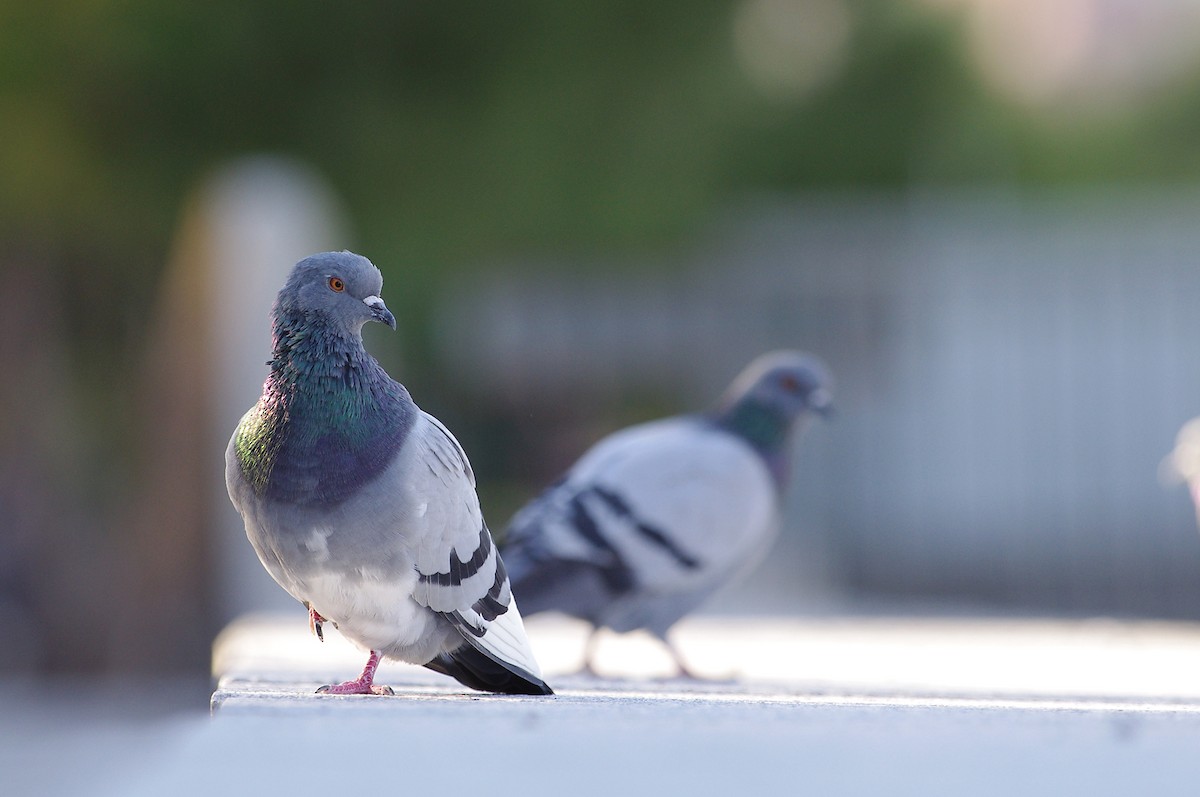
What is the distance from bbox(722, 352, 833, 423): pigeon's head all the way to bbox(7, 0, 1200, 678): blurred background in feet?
12.0

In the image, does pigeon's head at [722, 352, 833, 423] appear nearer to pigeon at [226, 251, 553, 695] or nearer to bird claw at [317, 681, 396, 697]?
pigeon at [226, 251, 553, 695]

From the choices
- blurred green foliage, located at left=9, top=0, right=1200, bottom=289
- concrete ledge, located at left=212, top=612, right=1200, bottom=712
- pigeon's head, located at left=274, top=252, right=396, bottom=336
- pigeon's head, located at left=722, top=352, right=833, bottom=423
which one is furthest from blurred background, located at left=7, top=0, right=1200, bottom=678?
pigeon's head, located at left=274, top=252, right=396, bottom=336

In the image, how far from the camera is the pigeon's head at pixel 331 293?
2189 millimetres

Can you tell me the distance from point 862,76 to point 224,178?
208 inches

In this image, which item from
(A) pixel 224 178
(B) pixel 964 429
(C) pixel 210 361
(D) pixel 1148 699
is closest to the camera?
(D) pixel 1148 699

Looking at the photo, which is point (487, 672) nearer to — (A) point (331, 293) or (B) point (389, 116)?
(A) point (331, 293)

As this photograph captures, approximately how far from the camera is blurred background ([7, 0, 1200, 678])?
27.6 ft

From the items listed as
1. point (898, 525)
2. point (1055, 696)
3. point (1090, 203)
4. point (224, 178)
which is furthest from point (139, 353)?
point (1055, 696)

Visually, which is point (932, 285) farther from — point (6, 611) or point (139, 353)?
point (6, 611)

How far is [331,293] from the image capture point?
2199 millimetres

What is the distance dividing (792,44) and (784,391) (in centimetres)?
723

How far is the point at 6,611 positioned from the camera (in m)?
8.57

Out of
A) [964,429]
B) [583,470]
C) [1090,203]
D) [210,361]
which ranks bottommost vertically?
[583,470]

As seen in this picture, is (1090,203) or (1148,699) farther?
(1090,203)
